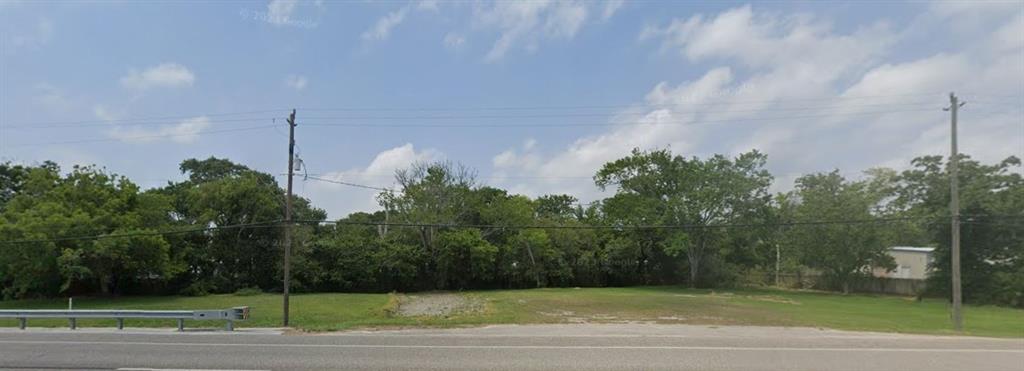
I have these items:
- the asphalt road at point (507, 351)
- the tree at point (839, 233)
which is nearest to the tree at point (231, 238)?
the asphalt road at point (507, 351)

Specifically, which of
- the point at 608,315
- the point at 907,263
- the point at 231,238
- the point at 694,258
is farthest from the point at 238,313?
the point at 907,263

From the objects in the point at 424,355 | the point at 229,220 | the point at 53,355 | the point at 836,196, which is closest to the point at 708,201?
the point at 836,196

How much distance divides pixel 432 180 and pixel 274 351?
40535mm

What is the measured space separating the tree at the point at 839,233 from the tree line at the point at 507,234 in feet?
0.43

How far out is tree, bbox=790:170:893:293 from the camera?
4650cm

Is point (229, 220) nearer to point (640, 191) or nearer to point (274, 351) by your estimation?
point (640, 191)

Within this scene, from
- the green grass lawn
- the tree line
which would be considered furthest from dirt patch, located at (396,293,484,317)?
the tree line

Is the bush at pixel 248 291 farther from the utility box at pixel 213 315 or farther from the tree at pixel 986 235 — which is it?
the tree at pixel 986 235

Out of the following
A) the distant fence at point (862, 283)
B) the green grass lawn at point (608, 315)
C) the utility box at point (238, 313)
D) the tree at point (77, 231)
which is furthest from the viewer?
the distant fence at point (862, 283)

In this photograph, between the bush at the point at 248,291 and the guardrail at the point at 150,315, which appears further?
the bush at the point at 248,291

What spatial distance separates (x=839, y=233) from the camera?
46.6 m

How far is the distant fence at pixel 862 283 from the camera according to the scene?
1842 inches

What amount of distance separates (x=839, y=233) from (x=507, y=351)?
43.0 meters

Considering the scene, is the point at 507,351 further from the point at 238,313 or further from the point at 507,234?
the point at 507,234
